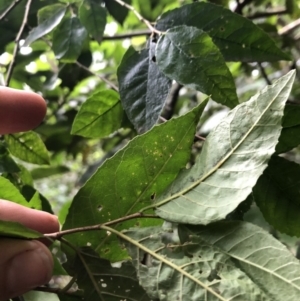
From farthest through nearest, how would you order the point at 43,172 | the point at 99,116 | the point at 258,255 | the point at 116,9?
1. the point at 43,172
2. the point at 116,9
3. the point at 99,116
4. the point at 258,255

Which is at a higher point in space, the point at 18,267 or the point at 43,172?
the point at 18,267

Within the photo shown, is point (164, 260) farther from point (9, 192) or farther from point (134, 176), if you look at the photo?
point (9, 192)

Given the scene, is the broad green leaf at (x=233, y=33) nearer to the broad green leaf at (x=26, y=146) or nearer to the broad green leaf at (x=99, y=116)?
the broad green leaf at (x=99, y=116)

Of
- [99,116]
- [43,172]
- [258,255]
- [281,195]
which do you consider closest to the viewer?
[258,255]

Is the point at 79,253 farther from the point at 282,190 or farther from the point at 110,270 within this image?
the point at 282,190

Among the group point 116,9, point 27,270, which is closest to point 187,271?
point 27,270

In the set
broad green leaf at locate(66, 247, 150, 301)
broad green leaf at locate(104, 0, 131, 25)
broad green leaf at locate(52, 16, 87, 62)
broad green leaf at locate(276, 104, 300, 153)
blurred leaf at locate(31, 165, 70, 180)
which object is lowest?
blurred leaf at locate(31, 165, 70, 180)

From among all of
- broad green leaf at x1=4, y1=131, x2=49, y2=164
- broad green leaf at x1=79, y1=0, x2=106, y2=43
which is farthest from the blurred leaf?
broad green leaf at x1=79, y1=0, x2=106, y2=43

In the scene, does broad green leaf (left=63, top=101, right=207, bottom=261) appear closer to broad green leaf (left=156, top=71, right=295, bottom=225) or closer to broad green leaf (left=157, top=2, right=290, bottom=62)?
broad green leaf (left=156, top=71, right=295, bottom=225)
